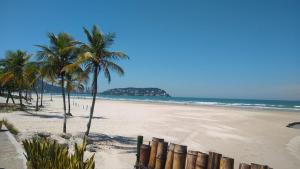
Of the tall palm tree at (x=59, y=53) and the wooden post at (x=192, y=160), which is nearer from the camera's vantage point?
the wooden post at (x=192, y=160)

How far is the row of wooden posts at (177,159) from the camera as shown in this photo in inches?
198

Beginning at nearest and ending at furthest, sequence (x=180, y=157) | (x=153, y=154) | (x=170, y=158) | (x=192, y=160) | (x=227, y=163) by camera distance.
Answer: (x=227, y=163) → (x=192, y=160) → (x=180, y=157) → (x=170, y=158) → (x=153, y=154)

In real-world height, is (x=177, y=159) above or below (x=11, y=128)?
above

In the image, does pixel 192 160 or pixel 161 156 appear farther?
pixel 161 156

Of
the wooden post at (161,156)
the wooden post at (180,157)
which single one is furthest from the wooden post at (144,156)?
the wooden post at (180,157)

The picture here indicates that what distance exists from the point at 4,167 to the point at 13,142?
3.28 metres

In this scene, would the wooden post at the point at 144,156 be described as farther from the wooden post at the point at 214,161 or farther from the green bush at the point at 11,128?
the green bush at the point at 11,128

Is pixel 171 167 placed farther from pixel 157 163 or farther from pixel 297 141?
pixel 297 141

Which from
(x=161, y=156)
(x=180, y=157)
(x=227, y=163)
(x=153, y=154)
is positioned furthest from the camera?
(x=153, y=154)

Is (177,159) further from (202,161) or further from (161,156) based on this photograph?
(202,161)

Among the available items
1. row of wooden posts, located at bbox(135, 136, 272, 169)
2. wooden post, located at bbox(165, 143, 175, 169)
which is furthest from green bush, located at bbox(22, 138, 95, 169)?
wooden post, located at bbox(165, 143, 175, 169)

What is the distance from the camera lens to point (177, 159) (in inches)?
229

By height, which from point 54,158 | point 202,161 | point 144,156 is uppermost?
point 202,161

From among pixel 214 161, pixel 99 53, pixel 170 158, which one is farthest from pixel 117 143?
pixel 214 161
